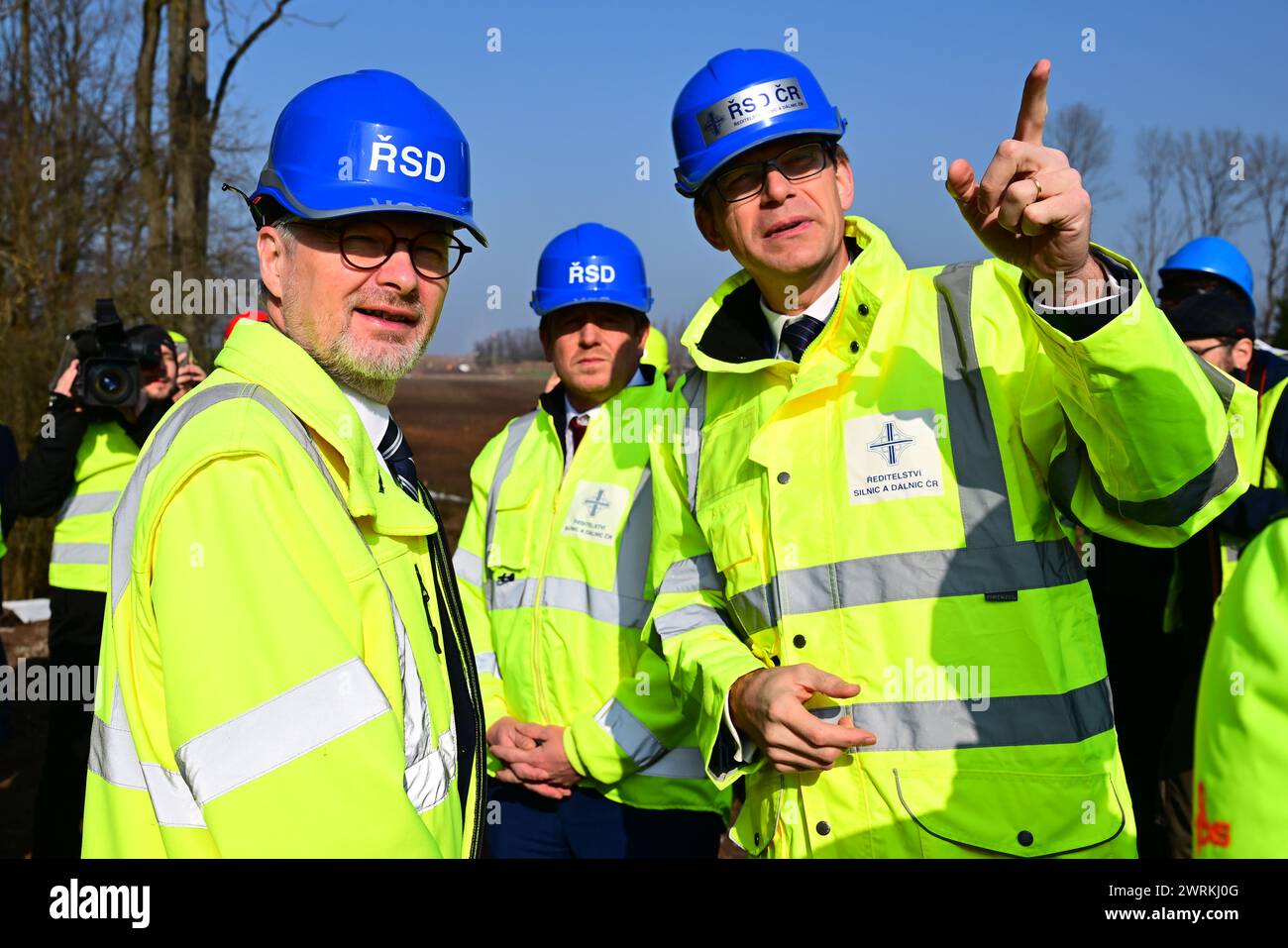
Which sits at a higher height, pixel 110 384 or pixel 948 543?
pixel 110 384

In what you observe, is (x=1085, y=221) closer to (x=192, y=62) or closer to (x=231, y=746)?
(x=231, y=746)

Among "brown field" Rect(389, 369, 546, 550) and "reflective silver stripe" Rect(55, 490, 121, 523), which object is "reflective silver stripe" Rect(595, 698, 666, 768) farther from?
"brown field" Rect(389, 369, 546, 550)

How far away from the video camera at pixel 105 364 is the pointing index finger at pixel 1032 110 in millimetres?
4195

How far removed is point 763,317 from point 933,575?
97 centimetres

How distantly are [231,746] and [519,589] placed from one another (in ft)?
7.65

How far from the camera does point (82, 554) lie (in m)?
4.77

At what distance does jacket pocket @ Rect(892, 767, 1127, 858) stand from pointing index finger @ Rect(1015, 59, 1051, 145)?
1.24 meters

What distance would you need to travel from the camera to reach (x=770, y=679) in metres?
2.18

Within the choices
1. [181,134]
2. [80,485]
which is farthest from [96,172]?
[80,485]

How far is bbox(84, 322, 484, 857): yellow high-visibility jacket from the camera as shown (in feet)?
4.49

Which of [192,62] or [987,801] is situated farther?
[192,62]

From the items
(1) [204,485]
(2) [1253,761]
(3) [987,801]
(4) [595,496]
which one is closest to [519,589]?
(4) [595,496]

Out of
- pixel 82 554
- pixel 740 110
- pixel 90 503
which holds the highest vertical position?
pixel 740 110

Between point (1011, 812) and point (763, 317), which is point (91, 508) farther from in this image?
point (1011, 812)
